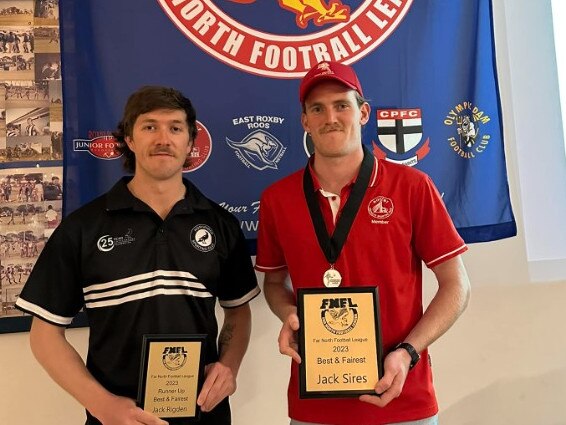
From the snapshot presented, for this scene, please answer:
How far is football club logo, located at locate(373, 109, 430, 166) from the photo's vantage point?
2.07 meters

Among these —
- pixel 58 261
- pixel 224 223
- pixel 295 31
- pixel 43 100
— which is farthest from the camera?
pixel 295 31

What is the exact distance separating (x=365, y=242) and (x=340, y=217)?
0.10 meters

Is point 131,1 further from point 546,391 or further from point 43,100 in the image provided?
point 546,391

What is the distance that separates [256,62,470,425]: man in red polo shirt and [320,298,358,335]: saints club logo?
0.31 ft

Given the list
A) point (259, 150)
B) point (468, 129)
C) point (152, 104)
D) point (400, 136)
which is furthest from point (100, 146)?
point (468, 129)

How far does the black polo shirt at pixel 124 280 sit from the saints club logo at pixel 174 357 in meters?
0.12

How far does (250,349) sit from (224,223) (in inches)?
24.2

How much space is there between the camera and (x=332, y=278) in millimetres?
1526

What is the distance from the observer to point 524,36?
230 cm

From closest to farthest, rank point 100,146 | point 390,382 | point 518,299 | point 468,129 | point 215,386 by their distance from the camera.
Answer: point 390,382 < point 215,386 < point 100,146 < point 468,129 < point 518,299

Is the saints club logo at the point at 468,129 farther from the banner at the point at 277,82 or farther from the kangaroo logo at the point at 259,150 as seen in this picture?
the kangaroo logo at the point at 259,150

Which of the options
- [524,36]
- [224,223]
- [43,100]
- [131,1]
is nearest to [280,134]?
[224,223]

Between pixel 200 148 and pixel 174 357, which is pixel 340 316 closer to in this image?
pixel 174 357

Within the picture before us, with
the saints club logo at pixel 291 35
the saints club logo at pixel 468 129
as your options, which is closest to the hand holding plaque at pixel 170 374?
the saints club logo at pixel 291 35
